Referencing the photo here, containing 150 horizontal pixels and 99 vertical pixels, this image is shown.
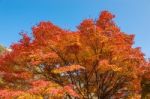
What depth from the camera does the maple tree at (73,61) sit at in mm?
19234

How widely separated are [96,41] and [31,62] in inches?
189

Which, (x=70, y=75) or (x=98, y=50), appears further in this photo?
(x=70, y=75)

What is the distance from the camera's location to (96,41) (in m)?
19.8

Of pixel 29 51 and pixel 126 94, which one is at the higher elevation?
pixel 29 51

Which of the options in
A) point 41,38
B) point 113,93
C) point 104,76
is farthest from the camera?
point 113,93

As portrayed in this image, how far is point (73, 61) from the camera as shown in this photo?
20609 millimetres

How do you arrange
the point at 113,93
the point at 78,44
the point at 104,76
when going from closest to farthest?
1. the point at 78,44
2. the point at 104,76
3. the point at 113,93

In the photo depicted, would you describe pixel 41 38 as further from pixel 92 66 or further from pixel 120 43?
pixel 120 43

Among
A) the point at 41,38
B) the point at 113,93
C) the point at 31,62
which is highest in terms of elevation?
the point at 41,38

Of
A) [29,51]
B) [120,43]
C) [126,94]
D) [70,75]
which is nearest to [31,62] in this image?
[29,51]

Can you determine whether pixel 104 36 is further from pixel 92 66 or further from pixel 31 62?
pixel 31 62

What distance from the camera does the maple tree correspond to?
63.1 feet

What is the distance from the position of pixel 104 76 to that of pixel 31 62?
589cm

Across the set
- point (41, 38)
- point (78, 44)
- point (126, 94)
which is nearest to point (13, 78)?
point (41, 38)
